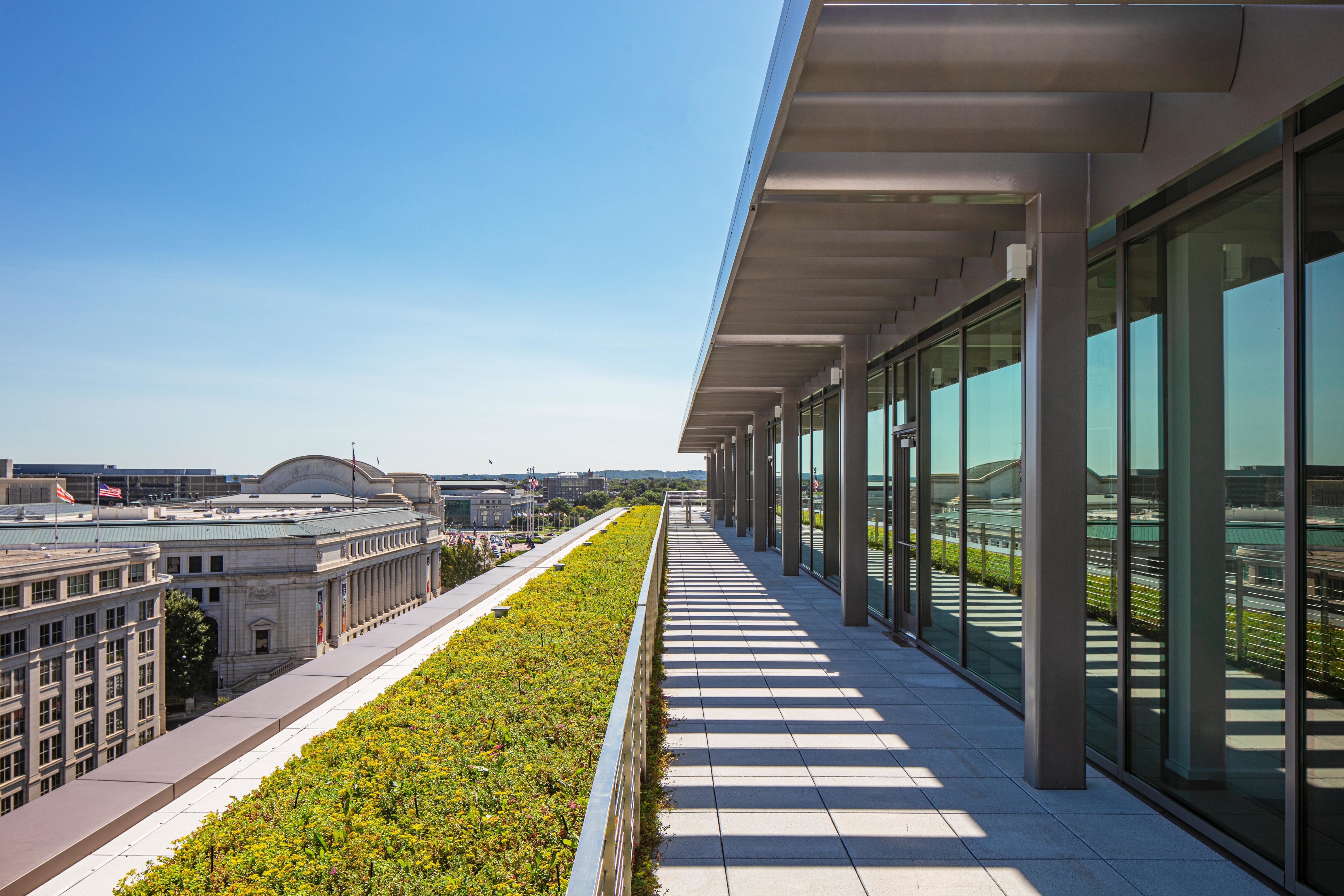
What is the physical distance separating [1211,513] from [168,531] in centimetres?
6760

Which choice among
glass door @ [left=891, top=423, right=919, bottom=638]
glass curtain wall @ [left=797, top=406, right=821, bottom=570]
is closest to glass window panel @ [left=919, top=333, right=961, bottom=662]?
glass door @ [left=891, top=423, right=919, bottom=638]

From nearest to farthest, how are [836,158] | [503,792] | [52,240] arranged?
1. [503,792]
2. [836,158]
3. [52,240]

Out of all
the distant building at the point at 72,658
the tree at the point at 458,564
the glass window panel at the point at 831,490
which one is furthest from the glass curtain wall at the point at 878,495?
the tree at the point at 458,564

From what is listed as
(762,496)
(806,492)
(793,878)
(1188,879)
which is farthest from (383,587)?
(1188,879)

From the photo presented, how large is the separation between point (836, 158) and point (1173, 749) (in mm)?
4302

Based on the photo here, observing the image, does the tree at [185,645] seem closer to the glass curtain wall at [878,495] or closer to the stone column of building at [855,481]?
the stone column of building at [855,481]

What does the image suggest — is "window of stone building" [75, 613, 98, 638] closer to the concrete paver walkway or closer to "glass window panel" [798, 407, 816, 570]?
"glass window panel" [798, 407, 816, 570]

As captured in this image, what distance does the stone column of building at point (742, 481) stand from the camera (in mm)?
24312

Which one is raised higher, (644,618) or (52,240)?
(52,240)

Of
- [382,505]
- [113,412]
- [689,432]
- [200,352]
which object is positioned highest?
[200,352]

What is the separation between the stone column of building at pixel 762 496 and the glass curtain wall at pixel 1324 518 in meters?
16.1

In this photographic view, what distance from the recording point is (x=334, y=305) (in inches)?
3406

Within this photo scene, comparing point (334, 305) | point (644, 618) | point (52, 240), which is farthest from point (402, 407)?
Answer: point (644, 618)

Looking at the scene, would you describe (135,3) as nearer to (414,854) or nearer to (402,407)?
(414,854)
